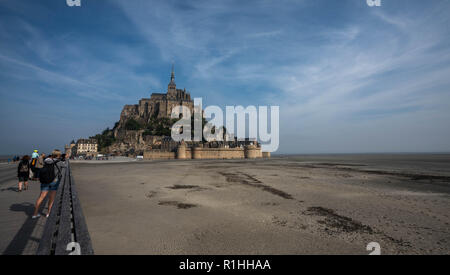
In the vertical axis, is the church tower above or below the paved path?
above

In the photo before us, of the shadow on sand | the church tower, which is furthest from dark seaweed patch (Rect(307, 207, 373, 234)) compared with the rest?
the church tower

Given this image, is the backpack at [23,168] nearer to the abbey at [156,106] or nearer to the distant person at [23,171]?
the distant person at [23,171]

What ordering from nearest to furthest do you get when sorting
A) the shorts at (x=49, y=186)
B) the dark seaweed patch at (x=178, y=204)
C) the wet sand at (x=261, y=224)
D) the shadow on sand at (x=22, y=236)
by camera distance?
1. the shadow on sand at (x=22, y=236)
2. the wet sand at (x=261, y=224)
3. the shorts at (x=49, y=186)
4. the dark seaweed patch at (x=178, y=204)

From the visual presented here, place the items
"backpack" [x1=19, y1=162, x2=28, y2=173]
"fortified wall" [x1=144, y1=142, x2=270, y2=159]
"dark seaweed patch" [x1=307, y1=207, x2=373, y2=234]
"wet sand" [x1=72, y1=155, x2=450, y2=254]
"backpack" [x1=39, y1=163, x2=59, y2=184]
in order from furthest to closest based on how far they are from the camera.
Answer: "fortified wall" [x1=144, y1=142, x2=270, y2=159]
"backpack" [x1=19, y1=162, x2=28, y2=173]
"dark seaweed patch" [x1=307, y1=207, x2=373, y2=234]
"backpack" [x1=39, y1=163, x2=59, y2=184]
"wet sand" [x1=72, y1=155, x2=450, y2=254]

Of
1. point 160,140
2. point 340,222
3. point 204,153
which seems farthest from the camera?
point 160,140

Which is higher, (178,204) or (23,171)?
(23,171)

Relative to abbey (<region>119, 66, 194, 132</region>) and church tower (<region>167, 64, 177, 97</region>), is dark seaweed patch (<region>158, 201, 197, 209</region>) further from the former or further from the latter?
church tower (<region>167, 64, 177, 97</region>)

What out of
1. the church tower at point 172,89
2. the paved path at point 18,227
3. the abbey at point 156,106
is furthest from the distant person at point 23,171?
the church tower at point 172,89

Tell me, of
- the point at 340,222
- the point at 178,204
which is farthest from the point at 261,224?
the point at 178,204

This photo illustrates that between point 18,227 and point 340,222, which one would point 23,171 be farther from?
point 340,222

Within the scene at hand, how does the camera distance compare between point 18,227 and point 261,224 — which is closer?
point 18,227

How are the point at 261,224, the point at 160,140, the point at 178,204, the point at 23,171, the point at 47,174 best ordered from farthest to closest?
the point at 160,140, the point at 23,171, the point at 178,204, the point at 261,224, the point at 47,174
